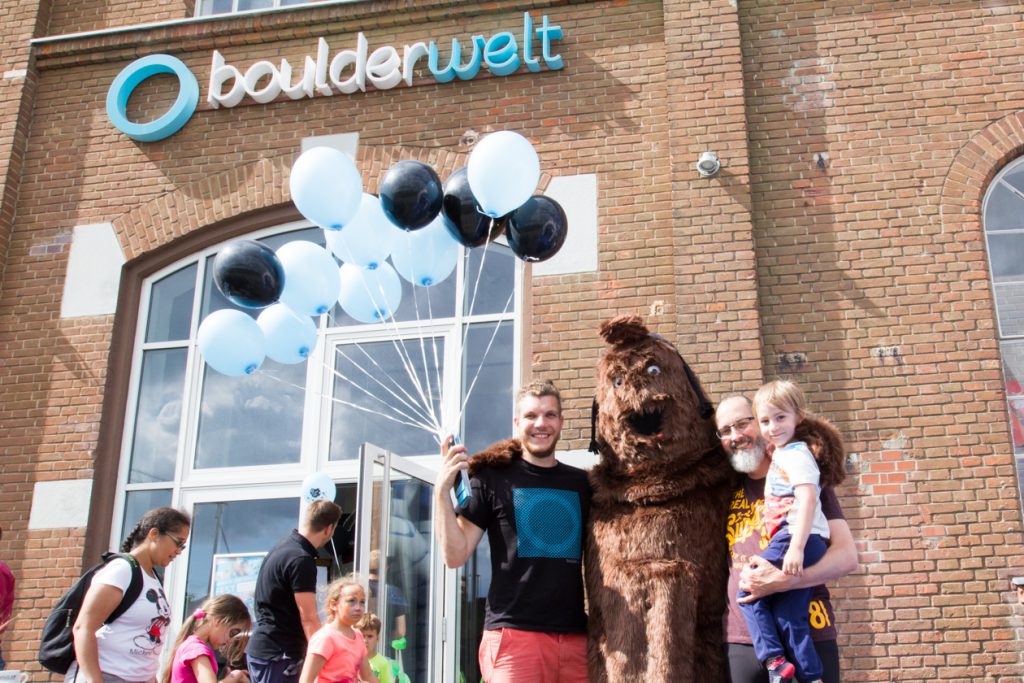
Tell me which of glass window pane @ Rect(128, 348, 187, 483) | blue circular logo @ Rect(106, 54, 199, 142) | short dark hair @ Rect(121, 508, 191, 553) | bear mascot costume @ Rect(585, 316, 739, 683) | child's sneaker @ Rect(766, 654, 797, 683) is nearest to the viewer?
child's sneaker @ Rect(766, 654, 797, 683)

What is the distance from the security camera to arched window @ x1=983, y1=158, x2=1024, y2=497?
76.3 inches

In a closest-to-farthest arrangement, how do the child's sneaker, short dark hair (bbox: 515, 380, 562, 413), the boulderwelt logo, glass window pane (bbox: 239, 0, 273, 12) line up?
1. the child's sneaker
2. short dark hair (bbox: 515, 380, 562, 413)
3. the boulderwelt logo
4. glass window pane (bbox: 239, 0, 273, 12)

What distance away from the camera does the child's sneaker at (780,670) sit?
3.10 m

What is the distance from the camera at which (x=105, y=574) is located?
14.0ft

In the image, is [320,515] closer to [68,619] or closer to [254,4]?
[68,619]

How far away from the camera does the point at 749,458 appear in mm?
3545

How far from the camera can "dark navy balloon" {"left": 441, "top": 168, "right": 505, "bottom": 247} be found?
5043 millimetres

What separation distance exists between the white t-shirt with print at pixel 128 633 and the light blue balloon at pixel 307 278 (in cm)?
167

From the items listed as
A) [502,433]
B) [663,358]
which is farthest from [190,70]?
[663,358]

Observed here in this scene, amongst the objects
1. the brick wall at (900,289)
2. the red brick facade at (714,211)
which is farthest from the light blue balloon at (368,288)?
the brick wall at (900,289)

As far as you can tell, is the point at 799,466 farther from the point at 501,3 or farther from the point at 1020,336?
the point at 501,3

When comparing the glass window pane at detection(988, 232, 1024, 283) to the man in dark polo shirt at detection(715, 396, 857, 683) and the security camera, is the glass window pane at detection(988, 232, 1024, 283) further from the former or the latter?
the man in dark polo shirt at detection(715, 396, 857, 683)

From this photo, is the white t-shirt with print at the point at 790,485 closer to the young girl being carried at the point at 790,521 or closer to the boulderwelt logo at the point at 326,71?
the young girl being carried at the point at 790,521

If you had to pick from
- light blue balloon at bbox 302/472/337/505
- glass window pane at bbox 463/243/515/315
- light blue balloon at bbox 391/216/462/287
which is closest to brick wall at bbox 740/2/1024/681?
glass window pane at bbox 463/243/515/315
